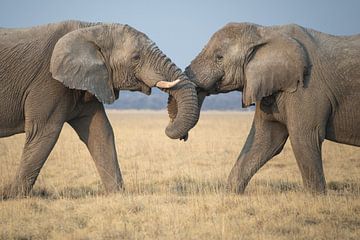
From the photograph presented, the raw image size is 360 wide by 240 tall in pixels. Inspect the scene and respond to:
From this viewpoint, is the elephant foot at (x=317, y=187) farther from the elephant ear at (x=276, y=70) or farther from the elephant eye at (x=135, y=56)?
the elephant eye at (x=135, y=56)

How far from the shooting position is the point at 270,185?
12.7 metres

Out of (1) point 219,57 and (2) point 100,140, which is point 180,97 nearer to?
(1) point 219,57

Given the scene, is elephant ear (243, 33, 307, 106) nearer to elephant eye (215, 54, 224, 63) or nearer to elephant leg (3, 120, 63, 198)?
elephant eye (215, 54, 224, 63)

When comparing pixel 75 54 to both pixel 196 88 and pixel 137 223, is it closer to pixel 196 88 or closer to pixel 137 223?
pixel 196 88

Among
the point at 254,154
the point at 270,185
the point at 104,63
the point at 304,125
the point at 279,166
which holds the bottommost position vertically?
the point at 279,166

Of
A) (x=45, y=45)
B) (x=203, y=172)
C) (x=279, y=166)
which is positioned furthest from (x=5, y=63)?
(x=279, y=166)

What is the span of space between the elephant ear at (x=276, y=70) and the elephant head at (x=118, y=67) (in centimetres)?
98

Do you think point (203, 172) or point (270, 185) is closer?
point (270, 185)

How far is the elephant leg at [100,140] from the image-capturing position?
1143 centimetres

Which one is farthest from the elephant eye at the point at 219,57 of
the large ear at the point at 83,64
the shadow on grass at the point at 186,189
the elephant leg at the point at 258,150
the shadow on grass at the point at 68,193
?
the shadow on grass at the point at 68,193

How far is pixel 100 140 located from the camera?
11484 mm

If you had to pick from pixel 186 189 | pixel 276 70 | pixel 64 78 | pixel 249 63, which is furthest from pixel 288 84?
pixel 64 78

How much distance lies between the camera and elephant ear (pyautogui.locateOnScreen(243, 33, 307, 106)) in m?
10.6

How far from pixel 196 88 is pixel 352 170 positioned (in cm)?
602
